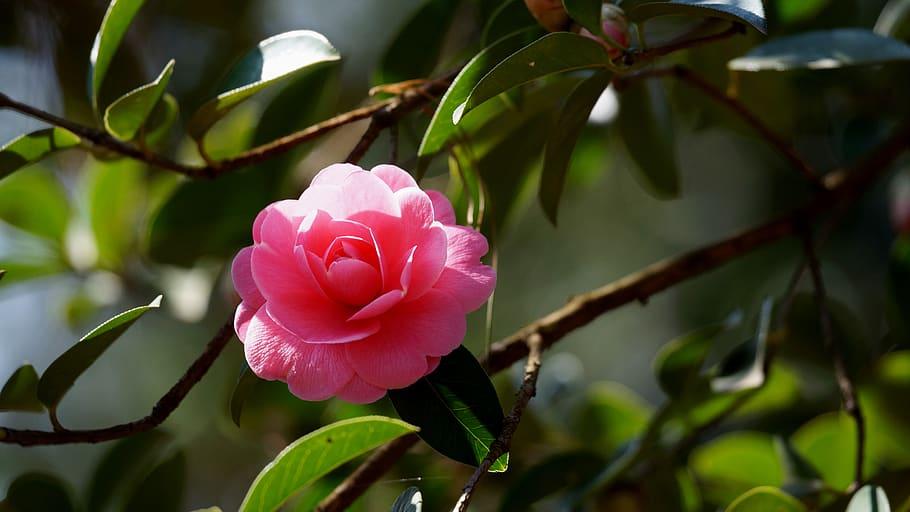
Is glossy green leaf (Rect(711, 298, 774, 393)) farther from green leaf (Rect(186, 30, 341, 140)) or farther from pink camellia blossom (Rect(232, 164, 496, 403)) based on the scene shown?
green leaf (Rect(186, 30, 341, 140))

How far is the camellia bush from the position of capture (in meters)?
0.65

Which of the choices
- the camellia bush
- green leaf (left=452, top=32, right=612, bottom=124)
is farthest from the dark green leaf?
green leaf (left=452, top=32, right=612, bottom=124)

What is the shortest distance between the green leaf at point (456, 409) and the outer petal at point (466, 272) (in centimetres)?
5

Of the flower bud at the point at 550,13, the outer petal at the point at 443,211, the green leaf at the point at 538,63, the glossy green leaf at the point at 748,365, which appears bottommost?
the glossy green leaf at the point at 748,365

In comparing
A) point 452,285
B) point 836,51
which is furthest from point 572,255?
point 452,285

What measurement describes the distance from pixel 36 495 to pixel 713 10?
0.79m

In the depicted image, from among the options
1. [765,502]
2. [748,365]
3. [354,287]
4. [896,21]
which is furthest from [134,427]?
[896,21]

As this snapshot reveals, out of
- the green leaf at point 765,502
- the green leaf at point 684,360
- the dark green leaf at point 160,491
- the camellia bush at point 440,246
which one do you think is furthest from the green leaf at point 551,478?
the dark green leaf at point 160,491

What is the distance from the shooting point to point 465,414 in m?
0.65

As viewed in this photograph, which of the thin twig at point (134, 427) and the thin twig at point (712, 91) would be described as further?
the thin twig at point (712, 91)

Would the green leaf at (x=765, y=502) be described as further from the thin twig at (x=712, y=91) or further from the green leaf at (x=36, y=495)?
the green leaf at (x=36, y=495)

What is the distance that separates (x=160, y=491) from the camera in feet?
3.27

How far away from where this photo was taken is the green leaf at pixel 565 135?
753 mm

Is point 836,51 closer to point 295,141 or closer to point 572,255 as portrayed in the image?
point 295,141
